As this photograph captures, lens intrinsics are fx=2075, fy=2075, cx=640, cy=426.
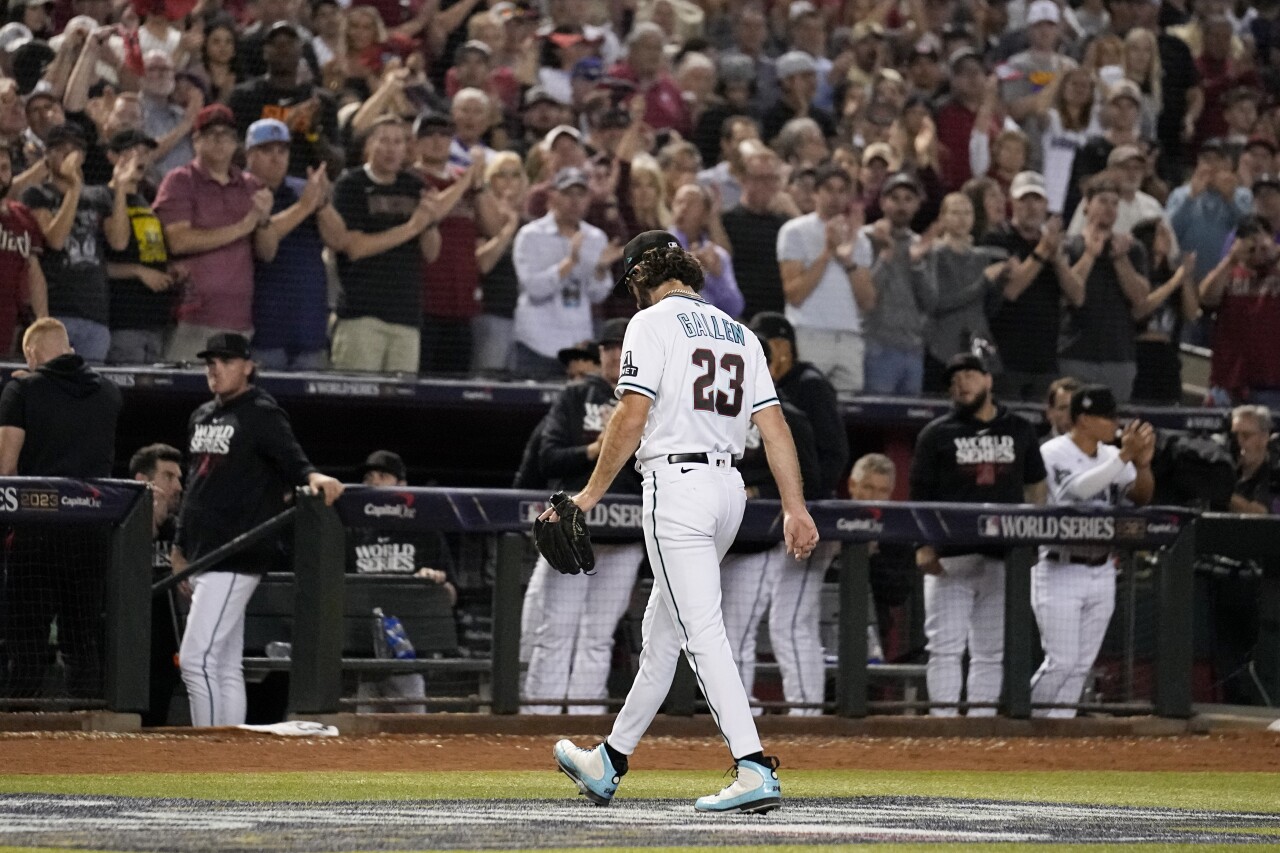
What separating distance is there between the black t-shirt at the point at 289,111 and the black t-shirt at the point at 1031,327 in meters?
4.49

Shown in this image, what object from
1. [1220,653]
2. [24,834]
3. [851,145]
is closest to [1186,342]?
[851,145]

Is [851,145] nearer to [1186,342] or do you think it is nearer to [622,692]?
[1186,342]

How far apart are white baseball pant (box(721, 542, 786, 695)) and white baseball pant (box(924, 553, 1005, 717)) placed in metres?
0.95

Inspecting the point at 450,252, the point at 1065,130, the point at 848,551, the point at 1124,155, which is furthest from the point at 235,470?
the point at 1065,130

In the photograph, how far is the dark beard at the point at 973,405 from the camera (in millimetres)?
10938

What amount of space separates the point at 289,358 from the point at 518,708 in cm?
284

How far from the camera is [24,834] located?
201 inches

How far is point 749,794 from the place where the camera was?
5.97 meters

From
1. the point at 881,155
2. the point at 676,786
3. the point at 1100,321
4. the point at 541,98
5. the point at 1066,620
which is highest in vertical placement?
the point at 541,98

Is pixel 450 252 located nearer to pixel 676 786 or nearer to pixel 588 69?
pixel 588 69

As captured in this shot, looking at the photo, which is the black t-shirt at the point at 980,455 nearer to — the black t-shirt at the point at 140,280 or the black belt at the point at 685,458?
the black t-shirt at the point at 140,280

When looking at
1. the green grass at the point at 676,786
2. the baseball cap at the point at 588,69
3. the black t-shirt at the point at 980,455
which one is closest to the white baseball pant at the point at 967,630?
the black t-shirt at the point at 980,455

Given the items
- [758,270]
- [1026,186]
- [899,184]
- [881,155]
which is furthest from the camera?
[881,155]

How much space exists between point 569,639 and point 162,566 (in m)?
2.10
